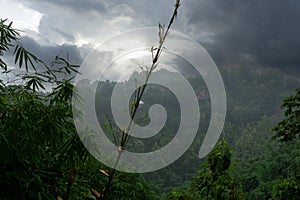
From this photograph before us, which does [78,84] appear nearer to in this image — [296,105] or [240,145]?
[296,105]

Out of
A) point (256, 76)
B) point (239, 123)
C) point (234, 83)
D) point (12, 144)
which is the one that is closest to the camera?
point (12, 144)

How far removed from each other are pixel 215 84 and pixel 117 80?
10.9 inches

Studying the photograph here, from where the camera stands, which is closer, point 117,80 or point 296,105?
point 117,80

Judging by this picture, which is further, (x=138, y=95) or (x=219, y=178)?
(x=219, y=178)

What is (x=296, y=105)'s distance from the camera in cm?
288

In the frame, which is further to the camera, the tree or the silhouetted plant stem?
the tree

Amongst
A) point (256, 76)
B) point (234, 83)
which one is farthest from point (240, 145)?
point (256, 76)

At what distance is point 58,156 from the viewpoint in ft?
2.87

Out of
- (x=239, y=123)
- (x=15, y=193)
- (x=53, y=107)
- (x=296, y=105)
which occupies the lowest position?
(x=15, y=193)

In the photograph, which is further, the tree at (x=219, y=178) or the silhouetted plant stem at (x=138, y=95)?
the tree at (x=219, y=178)

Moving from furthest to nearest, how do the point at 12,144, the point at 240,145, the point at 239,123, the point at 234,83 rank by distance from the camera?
the point at 234,83 < the point at 239,123 < the point at 240,145 < the point at 12,144

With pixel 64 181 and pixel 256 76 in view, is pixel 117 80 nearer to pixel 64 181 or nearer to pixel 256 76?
pixel 64 181

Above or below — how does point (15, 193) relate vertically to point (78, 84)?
below

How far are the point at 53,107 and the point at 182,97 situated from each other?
0.34 meters
